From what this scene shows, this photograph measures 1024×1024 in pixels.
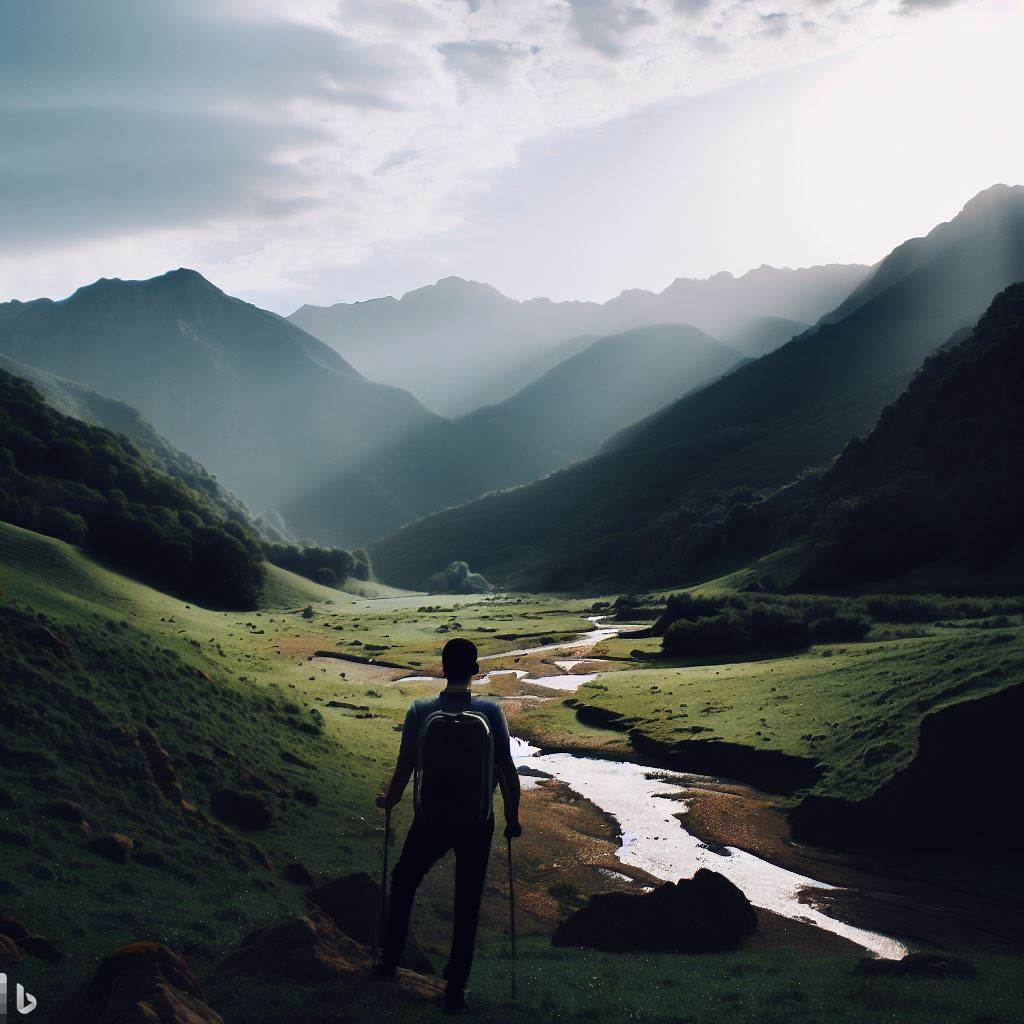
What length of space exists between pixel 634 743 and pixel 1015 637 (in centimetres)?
1821

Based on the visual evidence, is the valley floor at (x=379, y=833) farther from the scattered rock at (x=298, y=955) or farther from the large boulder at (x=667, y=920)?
the large boulder at (x=667, y=920)

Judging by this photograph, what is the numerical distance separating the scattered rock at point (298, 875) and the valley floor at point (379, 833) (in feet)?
1.05

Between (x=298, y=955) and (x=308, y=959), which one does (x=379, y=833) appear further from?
(x=308, y=959)

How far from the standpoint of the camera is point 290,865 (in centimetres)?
2133

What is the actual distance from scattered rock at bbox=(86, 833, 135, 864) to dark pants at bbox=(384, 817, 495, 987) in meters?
10.2

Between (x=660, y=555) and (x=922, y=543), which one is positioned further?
(x=660, y=555)

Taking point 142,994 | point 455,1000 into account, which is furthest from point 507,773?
point 142,994

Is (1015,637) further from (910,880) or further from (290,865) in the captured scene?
(290,865)

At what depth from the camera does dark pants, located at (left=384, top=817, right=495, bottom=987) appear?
400 inches

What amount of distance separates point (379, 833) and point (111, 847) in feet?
31.7

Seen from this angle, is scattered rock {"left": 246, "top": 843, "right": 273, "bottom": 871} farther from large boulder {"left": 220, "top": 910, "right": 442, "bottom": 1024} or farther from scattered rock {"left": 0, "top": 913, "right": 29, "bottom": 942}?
large boulder {"left": 220, "top": 910, "right": 442, "bottom": 1024}

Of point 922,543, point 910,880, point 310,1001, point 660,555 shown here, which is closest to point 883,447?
point 922,543

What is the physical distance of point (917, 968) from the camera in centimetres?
1555

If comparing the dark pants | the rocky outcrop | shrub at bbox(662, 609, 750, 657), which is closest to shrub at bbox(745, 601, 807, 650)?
shrub at bbox(662, 609, 750, 657)
